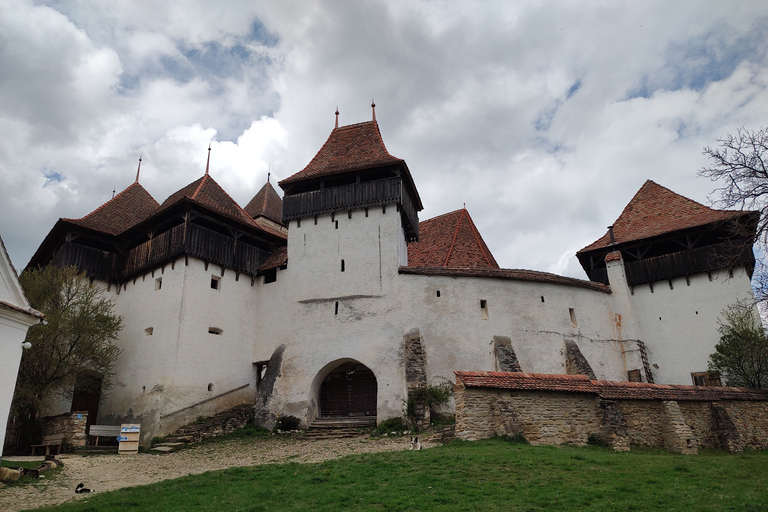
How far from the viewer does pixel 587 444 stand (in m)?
12.4

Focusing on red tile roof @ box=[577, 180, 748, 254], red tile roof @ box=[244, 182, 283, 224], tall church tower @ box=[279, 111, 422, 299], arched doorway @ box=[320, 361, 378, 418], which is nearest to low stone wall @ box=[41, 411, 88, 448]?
arched doorway @ box=[320, 361, 378, 418]

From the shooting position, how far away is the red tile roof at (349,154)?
20109mm

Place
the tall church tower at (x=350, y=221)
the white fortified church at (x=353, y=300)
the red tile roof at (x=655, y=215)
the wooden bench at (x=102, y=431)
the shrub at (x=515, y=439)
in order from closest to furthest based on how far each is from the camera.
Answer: the shrub at (x=515, y=439) → the wooden bench at (x=102, y=431) → the white fortified church at (x=353, y=300) → the tall church tower at (x=350, y=221) → the red tile roof at (x=655, y=215)

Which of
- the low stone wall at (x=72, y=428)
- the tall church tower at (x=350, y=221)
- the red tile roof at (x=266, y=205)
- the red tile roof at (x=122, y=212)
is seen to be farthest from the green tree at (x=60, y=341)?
Answer: the red tile roof at (x=266, y=205)

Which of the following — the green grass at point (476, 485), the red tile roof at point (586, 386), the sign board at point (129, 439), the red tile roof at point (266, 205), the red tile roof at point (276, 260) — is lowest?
the green grass at point (476, 485)

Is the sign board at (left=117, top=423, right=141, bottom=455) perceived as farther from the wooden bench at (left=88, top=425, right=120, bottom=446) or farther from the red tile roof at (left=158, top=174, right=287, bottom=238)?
the red tile roof at (left=158, top=174, right=287, bottom=238)

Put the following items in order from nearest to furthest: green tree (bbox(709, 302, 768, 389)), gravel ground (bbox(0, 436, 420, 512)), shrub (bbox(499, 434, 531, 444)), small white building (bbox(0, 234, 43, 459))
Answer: small white building (bbox(0, 234, 43, 459)) < gravel ground (bbox(0, 436, 420, 512)) < shrub (bbox(499, 434, 531, 444)) < green tree (bbox(709, 302, 768, 389))

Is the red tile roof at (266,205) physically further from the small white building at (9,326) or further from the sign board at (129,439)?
the small white building at (9,326)

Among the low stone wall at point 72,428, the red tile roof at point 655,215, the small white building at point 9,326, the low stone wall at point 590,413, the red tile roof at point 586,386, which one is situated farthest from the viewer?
the red tile roof at point 655,215

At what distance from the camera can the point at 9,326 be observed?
935cm

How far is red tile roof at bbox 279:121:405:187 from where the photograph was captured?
2011 centimetres

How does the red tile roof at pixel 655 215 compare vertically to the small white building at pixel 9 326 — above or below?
above

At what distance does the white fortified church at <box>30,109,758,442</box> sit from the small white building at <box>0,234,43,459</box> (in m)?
8.12

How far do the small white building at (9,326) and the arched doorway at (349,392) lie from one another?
10783mm
